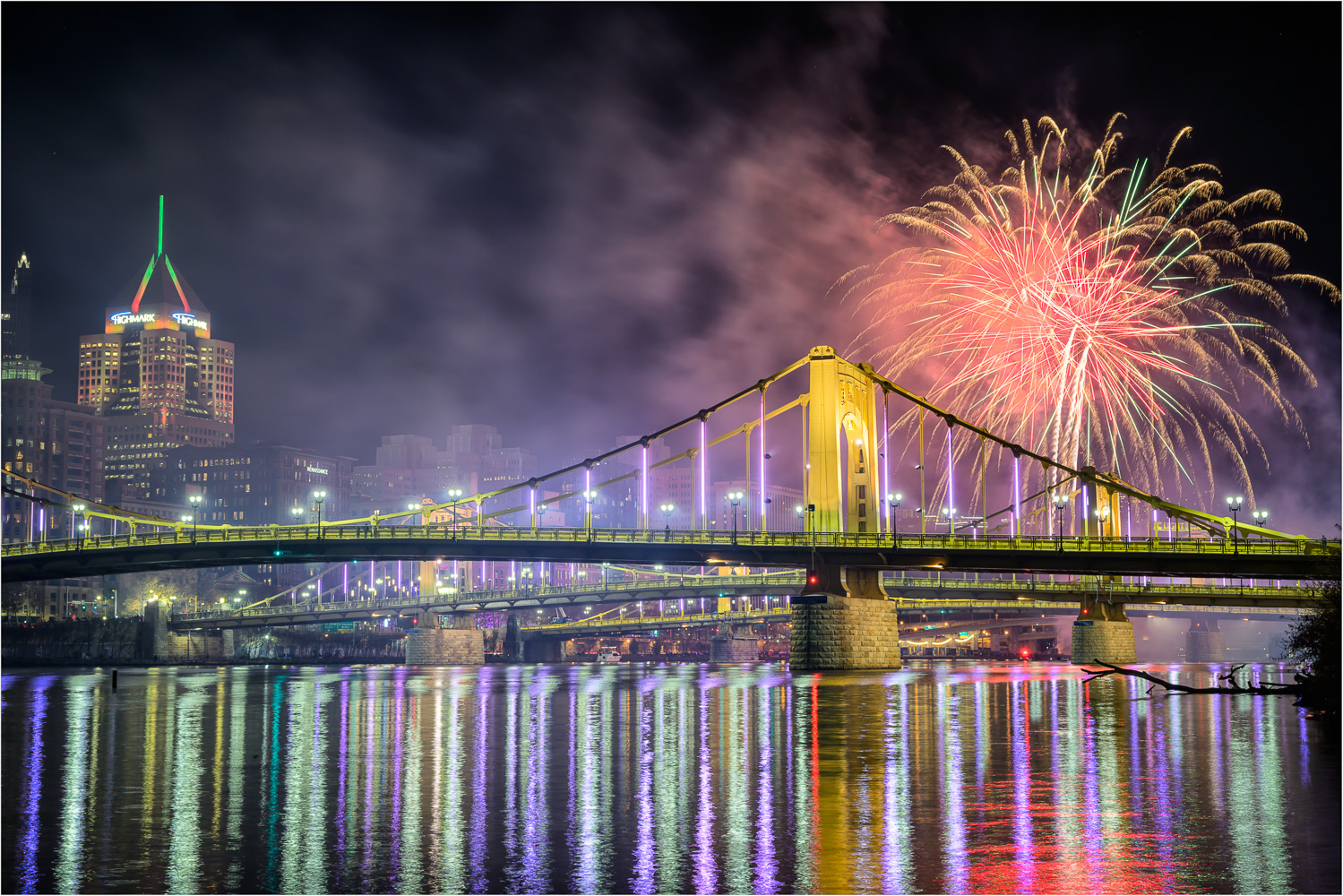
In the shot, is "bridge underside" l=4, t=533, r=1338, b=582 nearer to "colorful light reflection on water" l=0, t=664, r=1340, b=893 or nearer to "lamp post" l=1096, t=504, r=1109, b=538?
"lamp post" l=1096, t=504, r=1109, b=538

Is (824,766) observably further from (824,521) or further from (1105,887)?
(824,521)

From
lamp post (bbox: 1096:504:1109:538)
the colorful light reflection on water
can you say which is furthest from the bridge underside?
the colorful light reflection on water

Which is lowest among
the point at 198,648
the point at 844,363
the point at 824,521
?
the point at 198,648

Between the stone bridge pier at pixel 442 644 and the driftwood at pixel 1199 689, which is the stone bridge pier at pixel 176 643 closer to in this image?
the stone bridge pier at pixel 442 644

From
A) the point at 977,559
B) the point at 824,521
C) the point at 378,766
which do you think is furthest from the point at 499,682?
the point at 378,766

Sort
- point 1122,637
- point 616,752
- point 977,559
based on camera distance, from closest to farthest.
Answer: point 616,752 → point 977,559 → point 1122,637

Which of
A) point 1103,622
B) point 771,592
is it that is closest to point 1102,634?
point 1103,622

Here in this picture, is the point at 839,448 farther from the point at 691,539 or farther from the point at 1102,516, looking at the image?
the point at 1102,516
